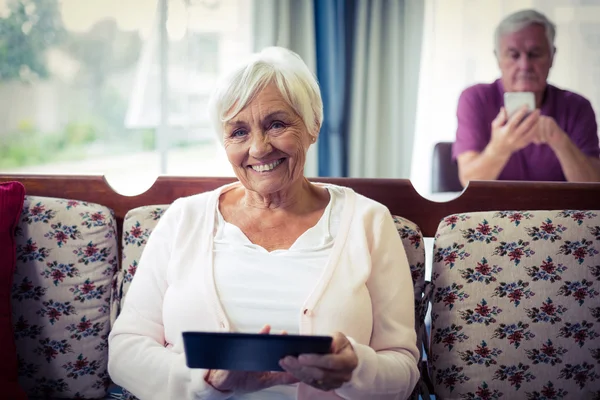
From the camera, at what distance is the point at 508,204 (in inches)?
59.5

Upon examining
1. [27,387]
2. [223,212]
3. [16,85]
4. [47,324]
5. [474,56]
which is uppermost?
[474,56]

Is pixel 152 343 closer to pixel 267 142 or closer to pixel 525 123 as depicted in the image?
pixel 267 142

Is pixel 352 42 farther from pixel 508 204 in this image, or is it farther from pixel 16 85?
pixel 16 85

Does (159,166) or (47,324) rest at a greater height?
(159,166)

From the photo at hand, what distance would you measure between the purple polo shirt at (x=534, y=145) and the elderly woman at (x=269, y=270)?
1.32 m

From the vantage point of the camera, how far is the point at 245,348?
0.89 m

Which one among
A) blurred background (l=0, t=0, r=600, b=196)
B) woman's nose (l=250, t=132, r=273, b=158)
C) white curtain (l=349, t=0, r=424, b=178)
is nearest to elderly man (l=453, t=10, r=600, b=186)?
blurred background (l=0, t=0, r=600, b=196)

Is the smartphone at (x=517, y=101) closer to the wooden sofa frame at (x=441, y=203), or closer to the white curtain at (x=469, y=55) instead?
the white curtain at (x=469, y=55)

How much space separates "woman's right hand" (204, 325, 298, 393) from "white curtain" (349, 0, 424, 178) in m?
1.79

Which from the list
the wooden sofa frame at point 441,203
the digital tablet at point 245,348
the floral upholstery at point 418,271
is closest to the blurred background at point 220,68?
the wooden sofa frame at point 441,203

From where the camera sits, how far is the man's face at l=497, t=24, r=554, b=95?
2.47 m

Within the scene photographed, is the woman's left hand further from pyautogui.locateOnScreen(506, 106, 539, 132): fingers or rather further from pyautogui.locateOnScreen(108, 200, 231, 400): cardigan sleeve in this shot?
pyautogui.locateOnScreen(506, 106, 539, 132): fingers

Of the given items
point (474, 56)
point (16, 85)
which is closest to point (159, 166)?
point (16, 85)

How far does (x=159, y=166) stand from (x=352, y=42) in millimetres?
1091
